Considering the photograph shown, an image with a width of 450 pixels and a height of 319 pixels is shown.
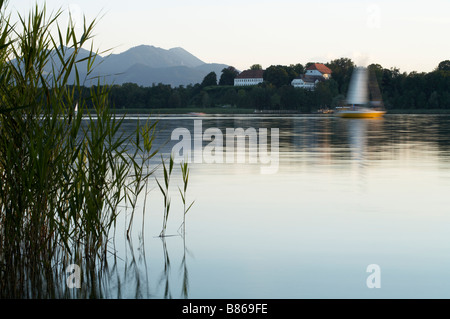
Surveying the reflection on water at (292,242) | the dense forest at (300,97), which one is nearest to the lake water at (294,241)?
the reflection on water at (292,242)

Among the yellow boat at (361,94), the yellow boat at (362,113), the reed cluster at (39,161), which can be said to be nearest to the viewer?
the reed cluster at (39,161)

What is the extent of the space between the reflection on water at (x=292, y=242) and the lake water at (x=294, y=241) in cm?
2

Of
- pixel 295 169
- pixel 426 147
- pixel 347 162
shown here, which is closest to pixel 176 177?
pixel 295 169

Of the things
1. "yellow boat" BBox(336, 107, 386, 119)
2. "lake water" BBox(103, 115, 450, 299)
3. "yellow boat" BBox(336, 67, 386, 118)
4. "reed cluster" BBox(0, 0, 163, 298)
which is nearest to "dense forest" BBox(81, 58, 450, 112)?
"yellow boat" BBox(336, 67, 386, 118)

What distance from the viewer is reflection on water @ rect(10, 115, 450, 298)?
26.0 feet

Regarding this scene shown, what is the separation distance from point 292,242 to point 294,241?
0.07m

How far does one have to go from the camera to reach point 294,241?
10.3 metres

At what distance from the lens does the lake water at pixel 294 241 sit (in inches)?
313

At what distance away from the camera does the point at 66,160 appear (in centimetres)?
809

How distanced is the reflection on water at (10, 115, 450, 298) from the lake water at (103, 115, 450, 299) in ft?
0.05
